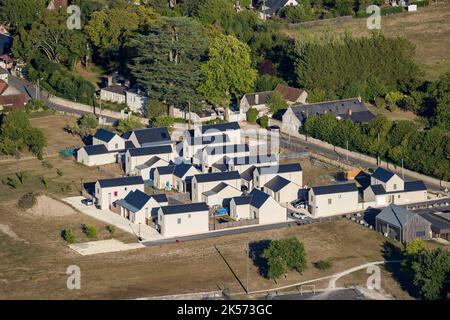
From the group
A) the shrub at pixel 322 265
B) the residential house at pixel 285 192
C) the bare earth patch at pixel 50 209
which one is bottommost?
the shrub at pixel 322 265

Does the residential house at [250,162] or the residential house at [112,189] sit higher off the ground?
the residential house at [250,162]

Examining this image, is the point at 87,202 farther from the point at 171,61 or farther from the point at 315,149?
the point at 171,61

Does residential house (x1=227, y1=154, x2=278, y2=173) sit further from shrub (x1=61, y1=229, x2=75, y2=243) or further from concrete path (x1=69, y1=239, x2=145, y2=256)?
shrub (x1=61, y1=229, x2=75, y2=243)

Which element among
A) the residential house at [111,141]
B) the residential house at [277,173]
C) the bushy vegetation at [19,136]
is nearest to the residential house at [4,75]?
the bushy vegetation at [19,136]

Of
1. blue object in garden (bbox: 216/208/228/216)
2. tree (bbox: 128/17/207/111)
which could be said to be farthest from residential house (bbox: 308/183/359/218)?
tree (bbox: 128/17/207/111)

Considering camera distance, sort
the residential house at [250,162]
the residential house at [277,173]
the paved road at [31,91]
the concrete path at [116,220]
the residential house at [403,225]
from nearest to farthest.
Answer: the residential house at [403,225] < the concrete path at [116,220] < the residential house at [277,173] < the residential house at [250,162] < the paved road at [31,91]

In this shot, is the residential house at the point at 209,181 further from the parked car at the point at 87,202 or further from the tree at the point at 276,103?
the tree at the point at 276,103

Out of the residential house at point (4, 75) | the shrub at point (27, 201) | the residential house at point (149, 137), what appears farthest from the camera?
the residential house at point (4, 75)

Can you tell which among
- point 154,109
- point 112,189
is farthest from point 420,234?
point 154,109
